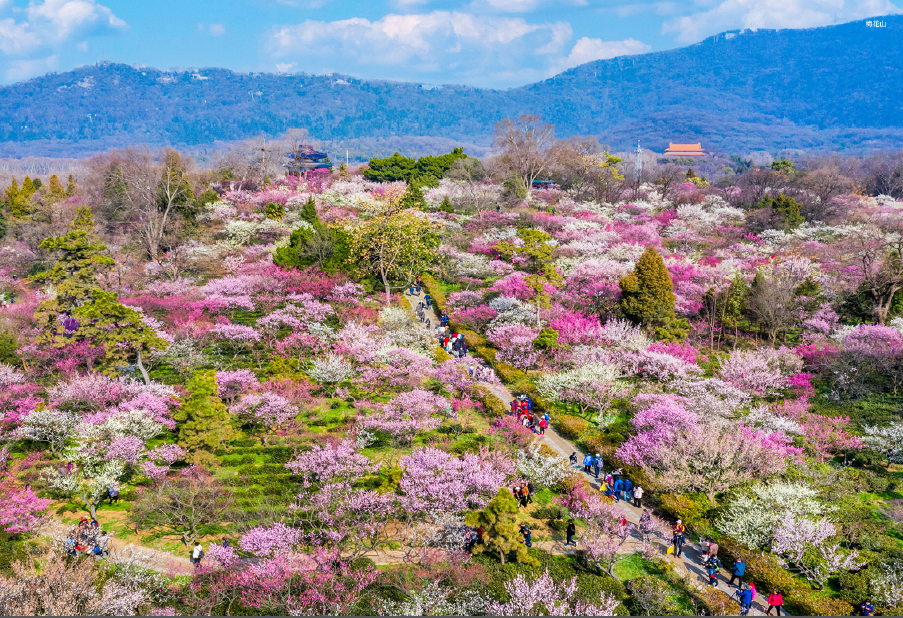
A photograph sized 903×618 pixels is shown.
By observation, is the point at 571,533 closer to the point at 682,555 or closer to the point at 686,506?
the point at 682,555

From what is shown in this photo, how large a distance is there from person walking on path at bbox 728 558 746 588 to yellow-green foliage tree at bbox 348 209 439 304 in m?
28.7

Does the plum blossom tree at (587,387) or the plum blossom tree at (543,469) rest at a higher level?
the plum blossom tree at (587,387)

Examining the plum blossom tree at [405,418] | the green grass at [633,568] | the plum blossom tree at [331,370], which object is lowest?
the green grass at [633,568]

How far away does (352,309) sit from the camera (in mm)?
37625

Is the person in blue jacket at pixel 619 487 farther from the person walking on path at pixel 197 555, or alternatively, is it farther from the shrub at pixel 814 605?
the person walking on path at pixel 197 555

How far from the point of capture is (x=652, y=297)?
3453 cm

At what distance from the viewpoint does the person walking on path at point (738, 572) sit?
16906mm

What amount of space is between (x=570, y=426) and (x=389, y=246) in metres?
22.8

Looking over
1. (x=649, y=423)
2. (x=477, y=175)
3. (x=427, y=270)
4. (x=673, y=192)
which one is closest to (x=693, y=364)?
(x=649, y=423)

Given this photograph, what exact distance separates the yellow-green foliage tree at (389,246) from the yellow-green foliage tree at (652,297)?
55.9 ft

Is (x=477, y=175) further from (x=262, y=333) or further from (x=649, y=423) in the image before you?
(x=649, y=423)

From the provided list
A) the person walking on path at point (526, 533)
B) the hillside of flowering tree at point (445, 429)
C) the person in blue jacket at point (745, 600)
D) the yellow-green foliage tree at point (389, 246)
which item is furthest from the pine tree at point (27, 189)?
the person in blue jacket at point (745, 600)

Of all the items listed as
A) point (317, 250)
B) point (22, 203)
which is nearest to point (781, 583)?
point (317, 250)

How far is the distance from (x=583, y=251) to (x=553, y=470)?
1257 inches
